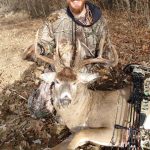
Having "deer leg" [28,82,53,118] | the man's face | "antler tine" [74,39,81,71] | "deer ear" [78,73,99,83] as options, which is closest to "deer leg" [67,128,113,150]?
"deer ear" [78,73,99,83]

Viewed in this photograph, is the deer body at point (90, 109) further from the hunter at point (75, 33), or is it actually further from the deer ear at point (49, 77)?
the hunter at point (75, 33)

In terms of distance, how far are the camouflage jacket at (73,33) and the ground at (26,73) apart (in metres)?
1.32

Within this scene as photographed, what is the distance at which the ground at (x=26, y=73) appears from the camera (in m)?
8.07

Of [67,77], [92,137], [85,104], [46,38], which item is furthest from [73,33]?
[92,137]

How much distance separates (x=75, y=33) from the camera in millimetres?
7914

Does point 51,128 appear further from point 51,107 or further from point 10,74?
point 10,74

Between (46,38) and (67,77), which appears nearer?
(67,77)

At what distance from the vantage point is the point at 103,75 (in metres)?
9.45

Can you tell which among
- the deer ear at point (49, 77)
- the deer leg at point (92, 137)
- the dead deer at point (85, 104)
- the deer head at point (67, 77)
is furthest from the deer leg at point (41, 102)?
the deer leg at point (92, 137)

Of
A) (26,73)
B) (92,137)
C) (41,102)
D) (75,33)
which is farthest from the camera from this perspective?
(26,73)

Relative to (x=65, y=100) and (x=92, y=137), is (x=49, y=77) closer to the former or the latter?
(x=65, y=100)

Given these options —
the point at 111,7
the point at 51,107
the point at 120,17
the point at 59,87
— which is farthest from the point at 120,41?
the point at 59,87

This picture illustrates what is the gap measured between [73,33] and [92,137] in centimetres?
177

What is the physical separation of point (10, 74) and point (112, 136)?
398 cm
